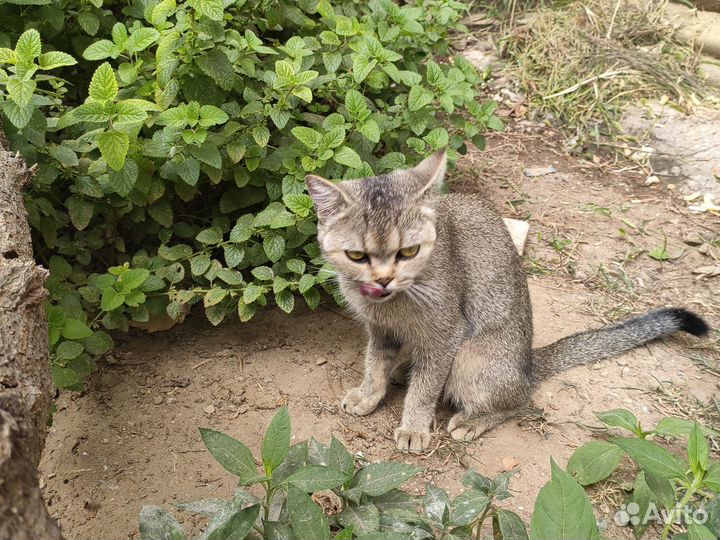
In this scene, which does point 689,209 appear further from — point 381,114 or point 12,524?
point 12,524

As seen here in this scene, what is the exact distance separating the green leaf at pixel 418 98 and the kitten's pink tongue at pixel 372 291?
5.39ft

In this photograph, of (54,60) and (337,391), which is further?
(337,391)

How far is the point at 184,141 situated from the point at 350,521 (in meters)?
2.49

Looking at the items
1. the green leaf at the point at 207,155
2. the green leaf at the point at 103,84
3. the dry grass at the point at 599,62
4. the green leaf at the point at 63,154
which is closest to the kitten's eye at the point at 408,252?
the green leaf at the point at 207,155

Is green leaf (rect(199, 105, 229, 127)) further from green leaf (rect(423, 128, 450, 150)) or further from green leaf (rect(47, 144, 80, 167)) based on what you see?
green leaf (rect(423, 128, 450, 150))

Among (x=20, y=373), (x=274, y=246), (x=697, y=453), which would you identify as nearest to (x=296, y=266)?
(x=274, y=246)

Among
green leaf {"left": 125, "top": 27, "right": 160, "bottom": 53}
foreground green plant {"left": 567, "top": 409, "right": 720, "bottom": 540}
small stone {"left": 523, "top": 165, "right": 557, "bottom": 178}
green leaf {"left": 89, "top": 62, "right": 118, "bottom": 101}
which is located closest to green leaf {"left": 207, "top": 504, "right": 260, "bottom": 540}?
foreground green plant {"left": 567, "top": 409, "right": 720, "bottom": 540}

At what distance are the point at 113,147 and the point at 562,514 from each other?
117 inches

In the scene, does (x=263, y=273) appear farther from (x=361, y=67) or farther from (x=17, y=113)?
(x=17, y=113)

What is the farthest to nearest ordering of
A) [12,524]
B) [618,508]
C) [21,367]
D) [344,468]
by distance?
1. [618,508]
2. [344,468]
3. [21,367]
4. [12,524]

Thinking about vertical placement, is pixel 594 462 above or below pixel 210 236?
below

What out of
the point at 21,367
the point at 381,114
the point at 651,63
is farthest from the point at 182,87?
the point at 651,63

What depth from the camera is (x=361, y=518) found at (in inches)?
117

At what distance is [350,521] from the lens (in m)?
2.97
